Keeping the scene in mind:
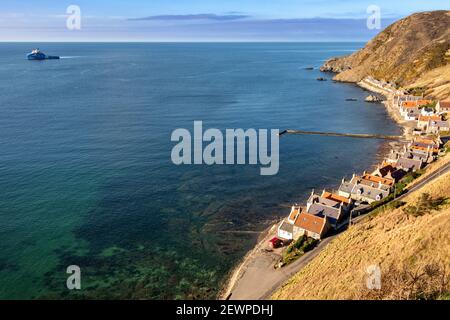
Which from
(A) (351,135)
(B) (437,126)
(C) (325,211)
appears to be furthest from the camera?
(A) (351,135)

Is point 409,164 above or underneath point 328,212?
above

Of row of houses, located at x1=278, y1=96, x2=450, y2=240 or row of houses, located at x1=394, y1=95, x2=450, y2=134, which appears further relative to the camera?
row of houses, located at x1=394, y1=95, x2=450, y2=134

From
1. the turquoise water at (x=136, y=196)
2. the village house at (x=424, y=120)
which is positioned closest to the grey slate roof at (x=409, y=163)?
the turquoise water at (x=136, y=196)

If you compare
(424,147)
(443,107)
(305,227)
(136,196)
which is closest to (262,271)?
(305,227)

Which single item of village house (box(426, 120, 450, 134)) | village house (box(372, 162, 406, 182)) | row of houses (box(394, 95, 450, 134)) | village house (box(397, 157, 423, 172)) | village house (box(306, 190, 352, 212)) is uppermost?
row of houses (box(394, 95, 450, 134))

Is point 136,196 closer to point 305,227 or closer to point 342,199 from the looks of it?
point 305,227

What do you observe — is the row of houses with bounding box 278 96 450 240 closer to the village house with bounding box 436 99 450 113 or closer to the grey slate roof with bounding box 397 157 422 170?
the grey slate roof with bounding box 397 157 422 170

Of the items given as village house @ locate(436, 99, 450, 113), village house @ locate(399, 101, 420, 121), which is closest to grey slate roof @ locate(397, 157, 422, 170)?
village house @ locate(436, 99, 450, 113)

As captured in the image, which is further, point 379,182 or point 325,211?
point 379,182
